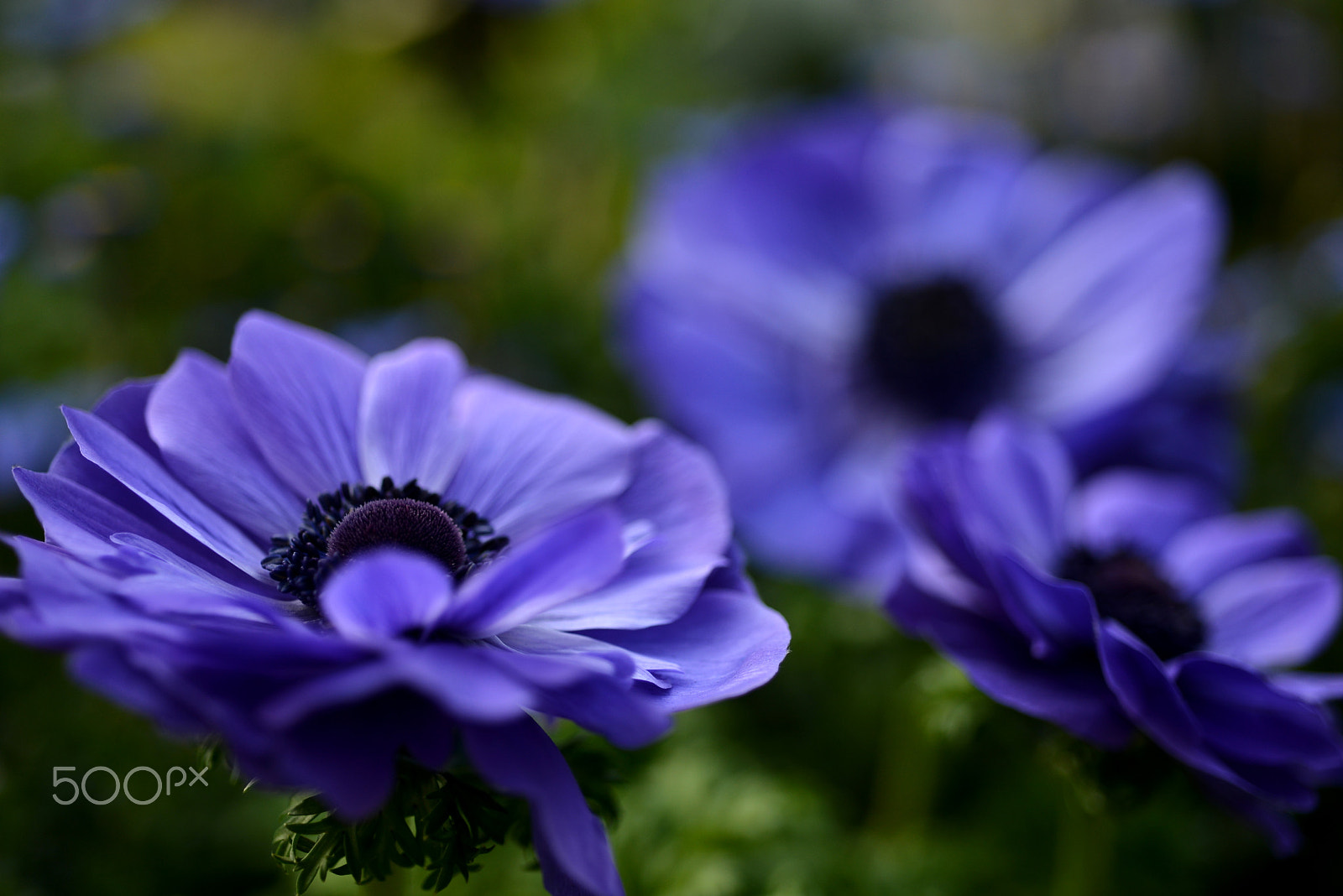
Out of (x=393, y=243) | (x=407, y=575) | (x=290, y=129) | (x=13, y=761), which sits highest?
(x=407, y=575)

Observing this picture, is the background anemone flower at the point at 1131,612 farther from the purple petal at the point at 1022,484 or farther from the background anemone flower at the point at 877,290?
the background anemone flower at the point at 877,290

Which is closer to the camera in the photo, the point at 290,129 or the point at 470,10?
the point at 290,129

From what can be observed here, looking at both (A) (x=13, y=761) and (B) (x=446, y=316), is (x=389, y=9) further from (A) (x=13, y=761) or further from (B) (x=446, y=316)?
(A) (x=13, y=761)

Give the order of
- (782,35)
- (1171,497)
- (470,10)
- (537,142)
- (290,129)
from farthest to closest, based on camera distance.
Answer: (782,35) < (470,10) < (537,142) < (290,129) < (1171,497)

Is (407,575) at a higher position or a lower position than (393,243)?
higher

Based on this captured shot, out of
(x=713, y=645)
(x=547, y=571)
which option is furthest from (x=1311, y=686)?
(x=547, y=571)

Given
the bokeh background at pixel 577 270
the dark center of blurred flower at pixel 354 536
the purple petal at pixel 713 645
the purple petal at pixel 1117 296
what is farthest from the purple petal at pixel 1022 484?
the purple petal at pixel 1117 296

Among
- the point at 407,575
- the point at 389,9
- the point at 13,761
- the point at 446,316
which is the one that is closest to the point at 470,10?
the point at 389,9
